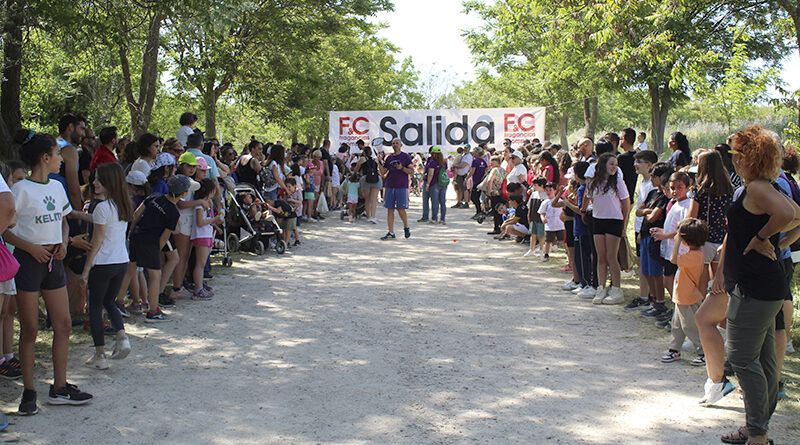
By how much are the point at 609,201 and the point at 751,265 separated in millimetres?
4138

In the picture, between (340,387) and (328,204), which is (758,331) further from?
(328,204)

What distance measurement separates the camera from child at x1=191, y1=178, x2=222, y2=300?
9742 millimetres

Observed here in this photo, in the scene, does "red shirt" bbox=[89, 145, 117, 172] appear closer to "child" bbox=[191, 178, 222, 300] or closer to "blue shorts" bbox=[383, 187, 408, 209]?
"child" bbox=[191, 178, 222, 300]

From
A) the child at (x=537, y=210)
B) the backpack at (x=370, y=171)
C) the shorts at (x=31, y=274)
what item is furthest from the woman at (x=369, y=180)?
the shorts at (x=31, y=274)

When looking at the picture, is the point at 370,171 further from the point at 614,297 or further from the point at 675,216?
the point at 675,216

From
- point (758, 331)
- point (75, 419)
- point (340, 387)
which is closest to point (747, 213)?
point (758, 331)

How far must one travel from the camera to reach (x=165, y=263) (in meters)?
9.15

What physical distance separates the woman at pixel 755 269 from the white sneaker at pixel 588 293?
15.6ft

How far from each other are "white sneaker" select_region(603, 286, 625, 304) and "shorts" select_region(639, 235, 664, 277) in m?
0.84

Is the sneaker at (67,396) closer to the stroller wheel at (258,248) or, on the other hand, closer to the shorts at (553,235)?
the stroller wheel at (258,248)

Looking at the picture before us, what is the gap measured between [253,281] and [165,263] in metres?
2.02

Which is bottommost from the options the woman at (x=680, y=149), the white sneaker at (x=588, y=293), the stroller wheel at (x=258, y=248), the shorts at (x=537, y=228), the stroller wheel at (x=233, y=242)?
the white sneaker at (x=588, y=293)

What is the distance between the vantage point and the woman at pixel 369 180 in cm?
1875

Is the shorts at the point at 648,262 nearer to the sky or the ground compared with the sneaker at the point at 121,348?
nearer to the sky
